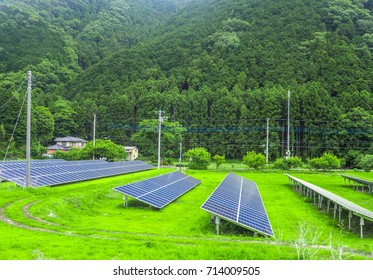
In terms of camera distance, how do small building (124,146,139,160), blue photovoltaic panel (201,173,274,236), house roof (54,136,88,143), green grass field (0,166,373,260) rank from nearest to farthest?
green grass field (0,166,373,260) < blue photovoltaic panel (201,173,274,236) < small building (124,146,139,160) < house roof (54,136,88,143)

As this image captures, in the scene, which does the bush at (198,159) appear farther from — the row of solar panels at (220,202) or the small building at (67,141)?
the small building at (67,141)

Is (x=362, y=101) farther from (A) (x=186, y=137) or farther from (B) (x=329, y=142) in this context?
(A) (x=186, y=137)

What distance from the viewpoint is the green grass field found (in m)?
8.70

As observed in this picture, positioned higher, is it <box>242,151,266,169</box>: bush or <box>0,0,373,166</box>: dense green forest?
<box>0,0,373,166</box>: dense green forest

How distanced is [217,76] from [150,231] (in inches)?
3116

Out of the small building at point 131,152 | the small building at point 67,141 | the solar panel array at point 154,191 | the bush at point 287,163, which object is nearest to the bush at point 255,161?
the bush at point 287,163

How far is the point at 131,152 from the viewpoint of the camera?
69.9 metres

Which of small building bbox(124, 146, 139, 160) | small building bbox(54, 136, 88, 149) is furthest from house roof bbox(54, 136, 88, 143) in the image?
small building bbox(124, 146, 139, 160)

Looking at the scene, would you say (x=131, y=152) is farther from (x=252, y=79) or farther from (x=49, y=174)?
(x=49, y=174)

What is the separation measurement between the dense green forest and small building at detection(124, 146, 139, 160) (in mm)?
2767

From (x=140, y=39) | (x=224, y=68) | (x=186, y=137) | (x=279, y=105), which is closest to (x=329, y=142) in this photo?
(x=279, y=105)

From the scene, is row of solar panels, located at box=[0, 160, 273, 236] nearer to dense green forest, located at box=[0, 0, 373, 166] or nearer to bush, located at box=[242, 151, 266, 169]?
bush, located at box=[242, 151, 266, 169]

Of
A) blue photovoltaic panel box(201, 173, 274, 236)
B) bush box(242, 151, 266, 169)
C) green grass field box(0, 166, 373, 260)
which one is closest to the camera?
green grass field box(0, 166, 373, 260)

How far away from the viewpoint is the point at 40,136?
73125 millimetres
